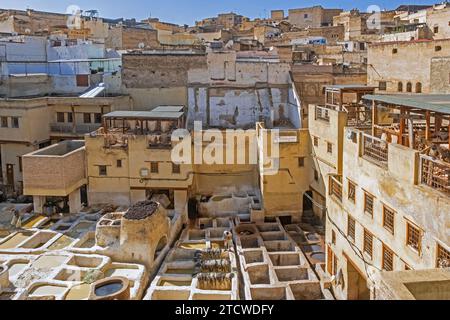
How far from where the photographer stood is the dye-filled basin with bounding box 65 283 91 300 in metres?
18.3

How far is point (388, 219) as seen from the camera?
49.4 feet

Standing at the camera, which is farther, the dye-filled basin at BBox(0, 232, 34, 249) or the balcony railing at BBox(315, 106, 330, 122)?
the balcony railing at BBox(315, 106, 330, 122)

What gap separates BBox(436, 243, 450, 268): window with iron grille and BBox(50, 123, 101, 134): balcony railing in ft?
86.7

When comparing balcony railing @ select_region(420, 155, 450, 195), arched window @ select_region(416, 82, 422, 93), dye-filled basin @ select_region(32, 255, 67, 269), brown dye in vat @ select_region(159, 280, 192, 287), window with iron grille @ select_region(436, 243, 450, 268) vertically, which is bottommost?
brown dye in vat @ select_region(159, 280, 192, 287)

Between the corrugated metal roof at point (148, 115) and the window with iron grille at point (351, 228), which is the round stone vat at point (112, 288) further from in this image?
the corrugated metal roof at point (148, 115)

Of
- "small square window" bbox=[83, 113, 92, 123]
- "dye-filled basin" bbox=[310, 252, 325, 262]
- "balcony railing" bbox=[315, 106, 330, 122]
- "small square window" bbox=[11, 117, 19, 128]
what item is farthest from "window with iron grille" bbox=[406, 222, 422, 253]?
"small square window" bbox=[11, 117, 19, 128]

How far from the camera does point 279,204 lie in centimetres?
2741

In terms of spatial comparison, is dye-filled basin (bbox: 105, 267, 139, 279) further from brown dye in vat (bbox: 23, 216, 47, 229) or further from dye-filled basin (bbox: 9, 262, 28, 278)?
brown dye in vat (bbox: 23, 216, 47, 229)

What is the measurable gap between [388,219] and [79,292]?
1229 centimetres

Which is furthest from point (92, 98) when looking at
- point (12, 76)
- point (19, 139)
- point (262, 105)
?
point (262, 105)

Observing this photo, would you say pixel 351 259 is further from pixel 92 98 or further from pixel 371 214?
pixel 92 98

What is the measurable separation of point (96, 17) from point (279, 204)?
3805 cm

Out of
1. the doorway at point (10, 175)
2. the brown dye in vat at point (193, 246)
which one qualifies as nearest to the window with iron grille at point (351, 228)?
the brown dye in vat at point (193, 246)

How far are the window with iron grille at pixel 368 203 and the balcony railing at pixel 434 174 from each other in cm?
341
